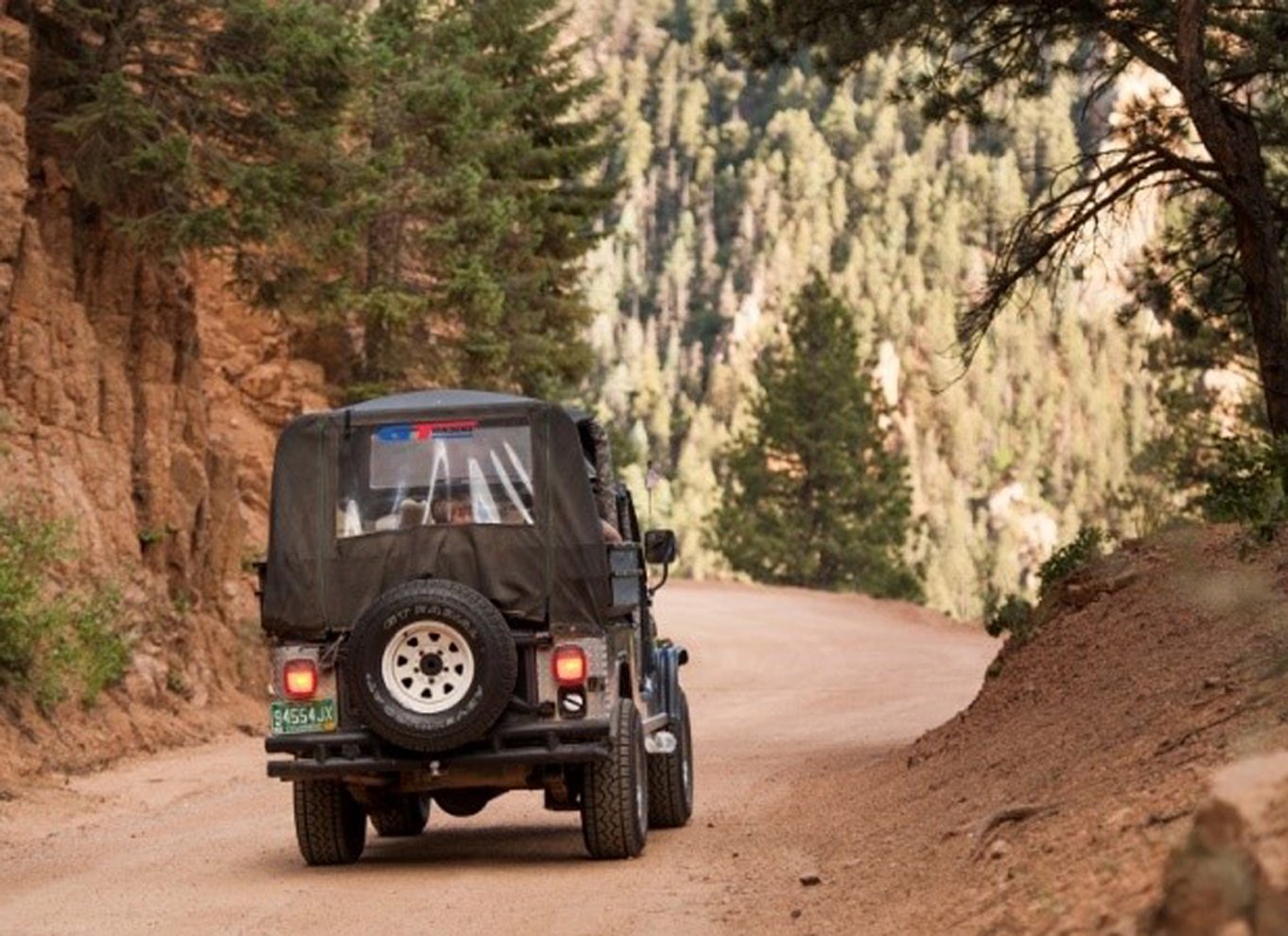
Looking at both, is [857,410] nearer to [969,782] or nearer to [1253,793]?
[969,782]

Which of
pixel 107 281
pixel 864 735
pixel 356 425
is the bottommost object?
pixel 864 735

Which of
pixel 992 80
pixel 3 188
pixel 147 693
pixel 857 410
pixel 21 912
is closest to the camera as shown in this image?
pixel 21 912

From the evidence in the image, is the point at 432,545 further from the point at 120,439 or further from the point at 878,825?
the point at 120,439

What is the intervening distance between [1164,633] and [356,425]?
18.7 ft

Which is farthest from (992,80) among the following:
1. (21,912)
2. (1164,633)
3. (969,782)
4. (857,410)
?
(857,410)

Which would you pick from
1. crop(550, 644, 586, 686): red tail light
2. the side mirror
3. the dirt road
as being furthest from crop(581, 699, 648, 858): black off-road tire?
the side mirror

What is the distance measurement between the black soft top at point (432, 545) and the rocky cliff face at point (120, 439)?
7.91 metres

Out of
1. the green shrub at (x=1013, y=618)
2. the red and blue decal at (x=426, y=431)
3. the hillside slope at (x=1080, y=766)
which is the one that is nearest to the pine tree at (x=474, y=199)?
the green shrub at (x=1013, y=618)

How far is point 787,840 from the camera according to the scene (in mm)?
13828

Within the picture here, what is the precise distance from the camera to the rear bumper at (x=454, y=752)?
39.7ft

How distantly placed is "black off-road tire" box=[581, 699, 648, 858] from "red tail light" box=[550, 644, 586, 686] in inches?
12.1

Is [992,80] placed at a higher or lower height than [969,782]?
higher

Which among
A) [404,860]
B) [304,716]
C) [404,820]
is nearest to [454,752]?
[304,716]

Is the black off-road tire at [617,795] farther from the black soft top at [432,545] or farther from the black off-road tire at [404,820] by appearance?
the black off-road tire at [404,820]
